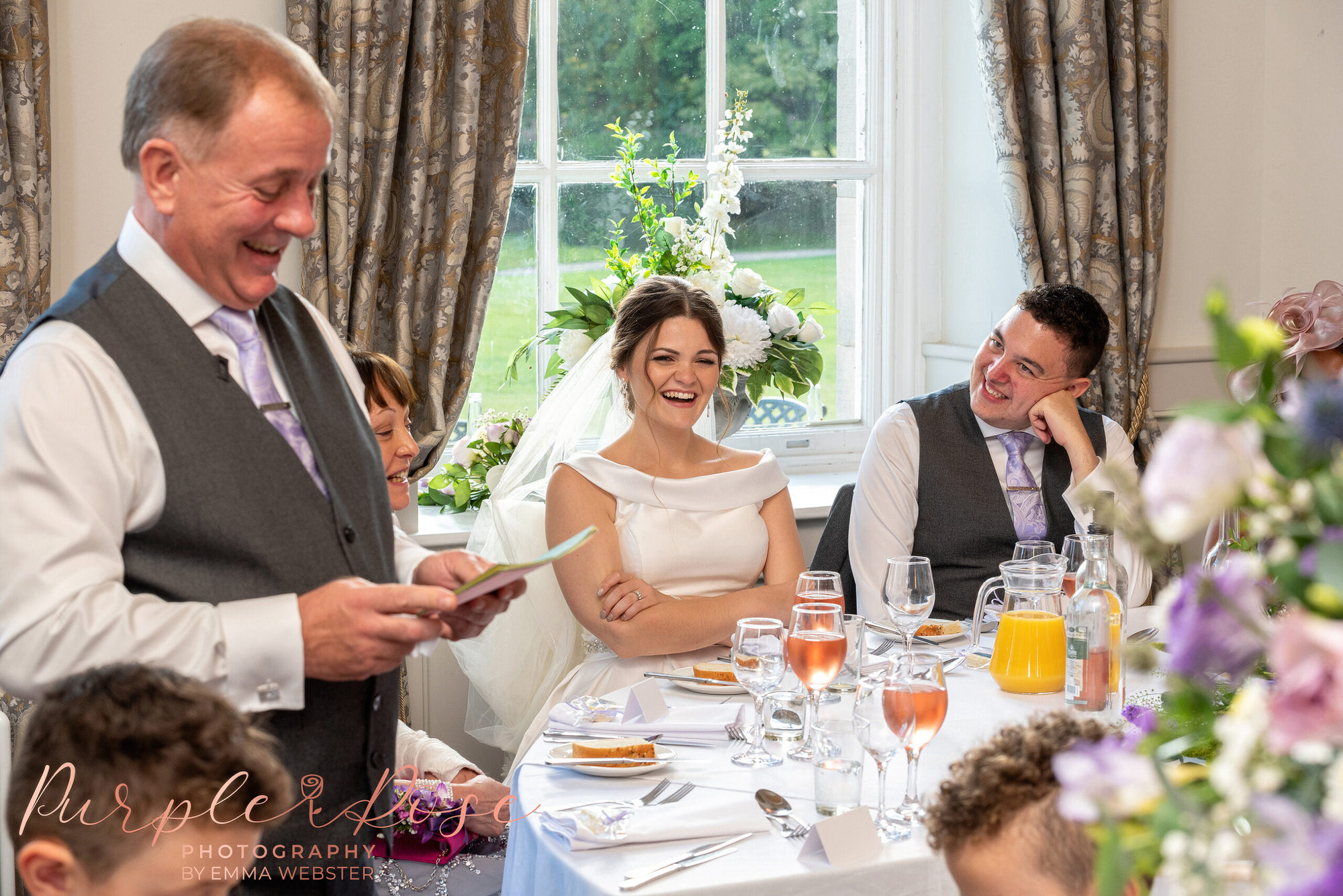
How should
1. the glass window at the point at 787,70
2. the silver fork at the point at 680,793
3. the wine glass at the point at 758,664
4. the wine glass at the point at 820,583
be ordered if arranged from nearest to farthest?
the silver fork at the point at 680,793 < the wine glass at the point at 758,664 < the wine glass at the point at 820,583 < the glass window at the point at 787,70

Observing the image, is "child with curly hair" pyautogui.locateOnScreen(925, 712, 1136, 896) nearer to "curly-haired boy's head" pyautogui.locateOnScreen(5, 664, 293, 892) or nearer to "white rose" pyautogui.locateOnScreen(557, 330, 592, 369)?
"curly-haired boy's head" pyautogui.locateOnScreen(5, 664, 293, 892)

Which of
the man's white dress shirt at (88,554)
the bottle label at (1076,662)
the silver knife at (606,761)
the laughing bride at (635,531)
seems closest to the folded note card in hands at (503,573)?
the man's white dress shirt at (88,554)

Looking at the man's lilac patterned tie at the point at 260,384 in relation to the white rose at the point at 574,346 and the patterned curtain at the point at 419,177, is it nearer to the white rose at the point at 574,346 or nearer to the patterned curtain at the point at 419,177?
the patterned curtain at the point at 419,177

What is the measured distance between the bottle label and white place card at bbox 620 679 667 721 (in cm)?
64

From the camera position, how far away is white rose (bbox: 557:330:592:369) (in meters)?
3.22

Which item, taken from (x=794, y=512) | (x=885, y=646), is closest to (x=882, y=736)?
(x=885, y=646)

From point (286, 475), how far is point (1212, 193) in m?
3.31

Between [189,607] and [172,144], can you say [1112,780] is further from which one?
[172,144]

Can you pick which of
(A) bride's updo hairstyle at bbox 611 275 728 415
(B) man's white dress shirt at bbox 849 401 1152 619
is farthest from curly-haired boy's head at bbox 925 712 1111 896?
(A) bride's updo hairstyle at bbox 611 275 728 415

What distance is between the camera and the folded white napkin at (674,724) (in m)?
1.73

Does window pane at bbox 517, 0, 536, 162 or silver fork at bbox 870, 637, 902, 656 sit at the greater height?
window pane at bbox 517, 0, 536, 162

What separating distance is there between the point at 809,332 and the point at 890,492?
0.80 meters

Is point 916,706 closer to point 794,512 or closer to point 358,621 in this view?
point 358,621

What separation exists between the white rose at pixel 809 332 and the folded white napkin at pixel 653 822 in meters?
2.12
